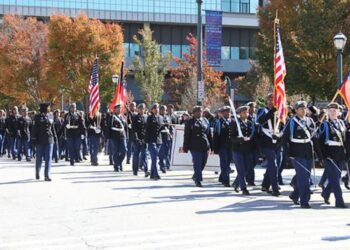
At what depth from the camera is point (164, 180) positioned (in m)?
16.8

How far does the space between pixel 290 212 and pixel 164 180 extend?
5.88m

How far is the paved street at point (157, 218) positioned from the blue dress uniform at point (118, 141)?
3.26 meters

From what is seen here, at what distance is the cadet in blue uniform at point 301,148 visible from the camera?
12.0m

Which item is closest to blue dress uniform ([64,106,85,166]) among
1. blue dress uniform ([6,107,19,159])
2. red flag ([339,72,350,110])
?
blue dress uniform ([6,107,19,159])

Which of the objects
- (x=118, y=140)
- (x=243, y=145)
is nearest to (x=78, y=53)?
(x=118, y=140)

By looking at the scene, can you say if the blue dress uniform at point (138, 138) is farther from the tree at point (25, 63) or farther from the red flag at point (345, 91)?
the tree at point (25, 63)

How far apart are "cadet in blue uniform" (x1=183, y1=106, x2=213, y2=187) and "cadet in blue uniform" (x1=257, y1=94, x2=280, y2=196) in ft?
5.69

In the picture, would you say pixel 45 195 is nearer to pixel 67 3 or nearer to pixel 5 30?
pixel 5 30

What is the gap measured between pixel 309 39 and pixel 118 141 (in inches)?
476

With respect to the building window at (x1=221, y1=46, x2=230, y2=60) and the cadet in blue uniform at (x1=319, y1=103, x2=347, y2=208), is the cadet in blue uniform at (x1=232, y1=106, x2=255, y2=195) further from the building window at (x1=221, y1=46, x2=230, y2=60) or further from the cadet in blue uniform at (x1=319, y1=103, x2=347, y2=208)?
the building window at (x1=221, y1=46, x2=230, y2=60)

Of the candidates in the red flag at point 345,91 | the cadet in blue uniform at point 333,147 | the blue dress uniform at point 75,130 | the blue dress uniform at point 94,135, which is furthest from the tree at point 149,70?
the cadet in blue uniform at point 333,147

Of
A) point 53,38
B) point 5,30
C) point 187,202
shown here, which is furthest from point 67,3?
point 187,202

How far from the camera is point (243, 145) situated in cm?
1392

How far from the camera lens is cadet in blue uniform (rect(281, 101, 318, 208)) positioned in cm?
1201
